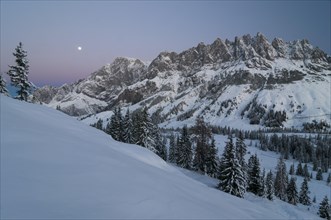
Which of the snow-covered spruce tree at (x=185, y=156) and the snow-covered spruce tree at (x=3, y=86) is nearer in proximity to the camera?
the snow-covered spruce tree at (x=3, y=86)

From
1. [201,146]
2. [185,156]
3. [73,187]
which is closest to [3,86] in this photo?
[201,146]

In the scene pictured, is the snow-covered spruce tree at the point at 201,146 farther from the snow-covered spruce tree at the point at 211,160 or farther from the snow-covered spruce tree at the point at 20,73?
the snow-covered spruce tree at the point at 20,73

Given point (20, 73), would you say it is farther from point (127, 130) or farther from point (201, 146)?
point (201, 146)

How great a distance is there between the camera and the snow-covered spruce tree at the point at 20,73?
4566 centimetres

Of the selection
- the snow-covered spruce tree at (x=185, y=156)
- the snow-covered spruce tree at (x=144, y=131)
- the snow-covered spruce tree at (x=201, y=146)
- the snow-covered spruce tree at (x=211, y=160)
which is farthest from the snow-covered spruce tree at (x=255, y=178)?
the snow-covered spruce tree at (x=144, y=131)

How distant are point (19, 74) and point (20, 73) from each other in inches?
8.3

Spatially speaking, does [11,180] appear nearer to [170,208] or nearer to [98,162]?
[98,162]

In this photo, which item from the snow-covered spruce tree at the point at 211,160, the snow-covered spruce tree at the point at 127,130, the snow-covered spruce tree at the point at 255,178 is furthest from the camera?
the snow-covered spruce tree at the point at 127,130

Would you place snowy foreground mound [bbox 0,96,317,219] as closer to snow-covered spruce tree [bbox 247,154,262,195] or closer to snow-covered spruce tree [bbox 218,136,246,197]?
snow-covered spruce tree [bbox 218,136,246,197]

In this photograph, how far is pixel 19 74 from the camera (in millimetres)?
45906

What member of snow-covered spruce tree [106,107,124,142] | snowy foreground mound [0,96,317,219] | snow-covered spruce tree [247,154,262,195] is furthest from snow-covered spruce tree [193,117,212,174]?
snowy foreground mound [0,96,317,219]

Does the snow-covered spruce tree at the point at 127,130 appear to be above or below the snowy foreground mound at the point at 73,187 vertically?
above

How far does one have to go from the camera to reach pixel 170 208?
1029 centimetres

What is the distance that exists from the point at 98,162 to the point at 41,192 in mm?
4092
